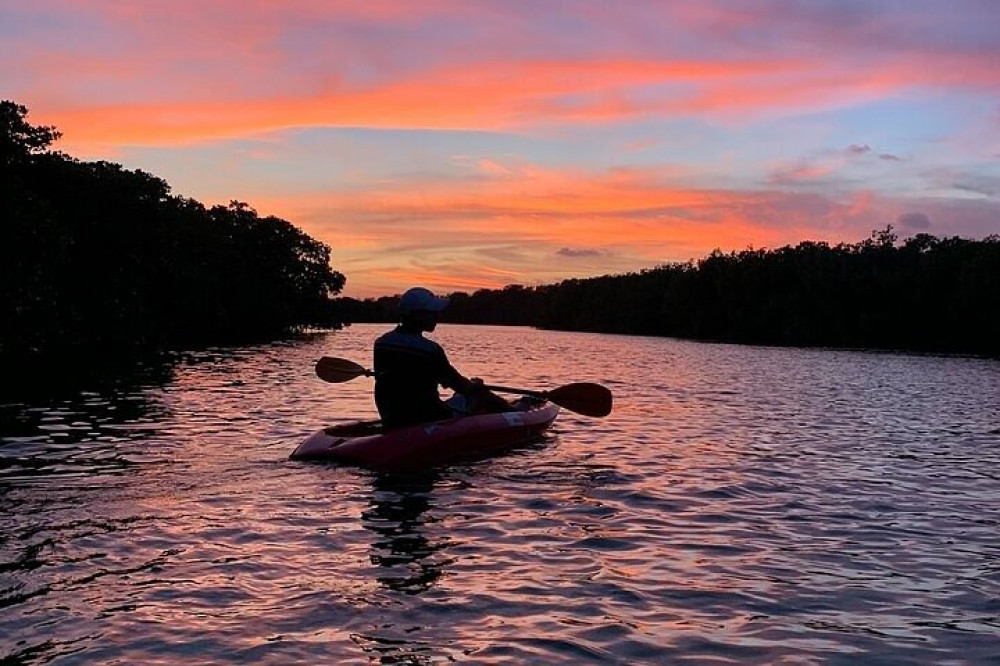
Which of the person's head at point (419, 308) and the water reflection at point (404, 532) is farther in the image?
the person's head at point (419, 308)

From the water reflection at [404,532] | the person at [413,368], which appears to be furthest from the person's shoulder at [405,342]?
the water reflection at [404,532]

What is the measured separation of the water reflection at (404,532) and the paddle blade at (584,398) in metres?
4.07

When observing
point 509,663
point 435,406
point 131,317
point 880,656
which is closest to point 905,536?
point 880,656

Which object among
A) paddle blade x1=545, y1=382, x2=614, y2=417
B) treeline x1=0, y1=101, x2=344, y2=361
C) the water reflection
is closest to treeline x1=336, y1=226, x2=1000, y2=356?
treeline x1=0, y1=101, x2=344, y2=361

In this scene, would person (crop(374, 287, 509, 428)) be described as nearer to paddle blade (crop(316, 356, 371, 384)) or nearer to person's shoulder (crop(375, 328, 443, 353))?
person's shoulder (crop(375, 328, 443, 353))

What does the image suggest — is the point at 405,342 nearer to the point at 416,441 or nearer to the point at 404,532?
the point at 416,441

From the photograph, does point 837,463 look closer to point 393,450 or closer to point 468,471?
point 468,471

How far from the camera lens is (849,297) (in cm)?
8519

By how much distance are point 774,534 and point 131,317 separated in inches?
1346

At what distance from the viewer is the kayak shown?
429 inches

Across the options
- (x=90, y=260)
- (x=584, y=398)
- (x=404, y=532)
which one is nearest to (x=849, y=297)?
(x=90, y=260)

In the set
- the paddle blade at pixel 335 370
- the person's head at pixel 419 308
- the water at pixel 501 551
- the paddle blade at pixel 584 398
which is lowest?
the water at pixel 501 551

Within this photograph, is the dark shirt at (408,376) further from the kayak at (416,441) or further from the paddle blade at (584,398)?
the paddle blade at (584,398)

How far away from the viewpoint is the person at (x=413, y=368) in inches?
437
